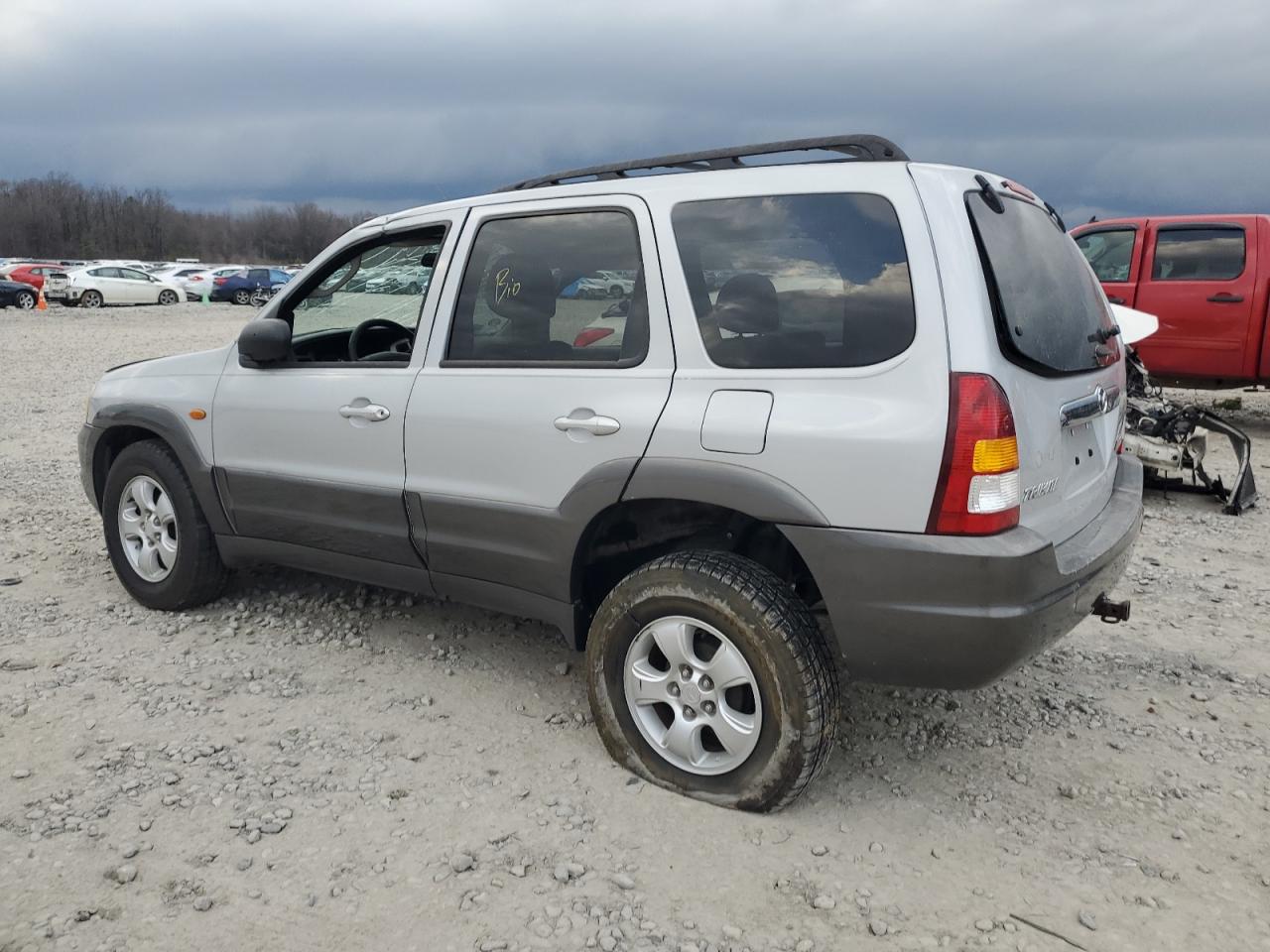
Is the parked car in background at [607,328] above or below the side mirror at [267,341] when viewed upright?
above

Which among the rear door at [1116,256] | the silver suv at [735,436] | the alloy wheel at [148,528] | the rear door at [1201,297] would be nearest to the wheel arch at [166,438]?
the alloy wheel at [148,528]

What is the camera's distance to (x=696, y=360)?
122 inches

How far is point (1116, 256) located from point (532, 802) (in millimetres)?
9223

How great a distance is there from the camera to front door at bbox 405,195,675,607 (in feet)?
10.6

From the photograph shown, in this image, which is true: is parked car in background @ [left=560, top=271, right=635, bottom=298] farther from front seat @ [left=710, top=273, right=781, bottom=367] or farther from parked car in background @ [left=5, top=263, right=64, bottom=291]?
parked car in background @ [left=5, top=263, right=64, bottom=291]

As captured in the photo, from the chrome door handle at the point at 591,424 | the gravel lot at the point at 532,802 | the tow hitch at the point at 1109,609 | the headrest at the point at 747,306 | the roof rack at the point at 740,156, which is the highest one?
the roof rack at the point at 740,156

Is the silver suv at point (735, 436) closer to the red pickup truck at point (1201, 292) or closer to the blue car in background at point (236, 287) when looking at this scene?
the red pickup truck at point (1201, 292)

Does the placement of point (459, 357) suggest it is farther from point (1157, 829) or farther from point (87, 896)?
point (1157, 829)

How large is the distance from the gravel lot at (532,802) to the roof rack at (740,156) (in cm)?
195

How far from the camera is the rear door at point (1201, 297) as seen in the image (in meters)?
9.50

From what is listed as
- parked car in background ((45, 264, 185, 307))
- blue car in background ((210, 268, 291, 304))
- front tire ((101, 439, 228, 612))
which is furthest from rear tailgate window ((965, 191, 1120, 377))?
blue car in background ((210, 268, 291, 304))

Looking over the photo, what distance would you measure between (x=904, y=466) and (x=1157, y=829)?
4.60 ft

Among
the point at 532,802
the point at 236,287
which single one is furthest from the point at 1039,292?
the point at 236,287

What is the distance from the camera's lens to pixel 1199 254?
9773 mm
